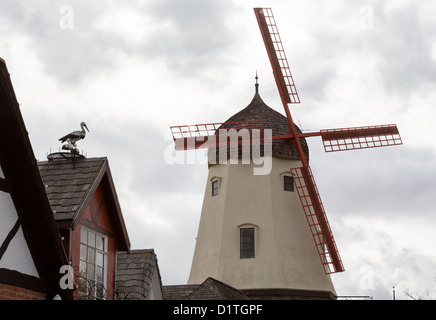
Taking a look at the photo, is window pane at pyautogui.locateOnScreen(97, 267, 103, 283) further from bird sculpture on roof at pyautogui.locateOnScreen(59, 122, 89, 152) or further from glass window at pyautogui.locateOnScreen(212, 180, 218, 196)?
glass window at pyautogui.locateOnScreen(212, 180, 218, 196)

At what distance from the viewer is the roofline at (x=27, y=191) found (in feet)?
37.7

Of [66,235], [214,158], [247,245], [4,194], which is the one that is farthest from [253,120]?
[4,194]

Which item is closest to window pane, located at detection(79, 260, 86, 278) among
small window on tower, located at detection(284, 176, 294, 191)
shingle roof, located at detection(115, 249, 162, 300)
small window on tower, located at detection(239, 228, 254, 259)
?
shingle roof, located at detection(115, 249, 162, 300)

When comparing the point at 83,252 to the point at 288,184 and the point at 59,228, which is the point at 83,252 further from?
the point at 288,184

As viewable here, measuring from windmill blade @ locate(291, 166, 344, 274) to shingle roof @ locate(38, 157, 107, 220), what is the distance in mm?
17777

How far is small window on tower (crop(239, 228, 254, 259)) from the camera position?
107ft

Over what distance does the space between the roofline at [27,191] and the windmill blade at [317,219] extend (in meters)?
21.4

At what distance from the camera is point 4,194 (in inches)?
463

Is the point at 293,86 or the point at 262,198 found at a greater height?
the point at 293,86

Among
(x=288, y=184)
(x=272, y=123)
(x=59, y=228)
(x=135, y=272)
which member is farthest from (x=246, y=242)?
(x=59, y=228)

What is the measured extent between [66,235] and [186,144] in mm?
19487

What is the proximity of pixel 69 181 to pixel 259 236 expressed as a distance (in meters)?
17.3
